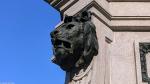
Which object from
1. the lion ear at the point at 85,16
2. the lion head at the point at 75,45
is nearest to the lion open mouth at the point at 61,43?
the lion head at the point at 75,45

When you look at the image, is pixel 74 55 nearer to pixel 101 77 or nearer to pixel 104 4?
pixel 101 77

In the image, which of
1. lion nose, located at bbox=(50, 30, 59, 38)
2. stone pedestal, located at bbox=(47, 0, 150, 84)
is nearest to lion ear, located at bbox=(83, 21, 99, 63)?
stone pedestal, located at bbox=(47, 0, 150, 84)

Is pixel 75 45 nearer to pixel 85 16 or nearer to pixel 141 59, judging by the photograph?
pixel 85 16

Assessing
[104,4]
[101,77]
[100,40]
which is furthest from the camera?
[104,4]

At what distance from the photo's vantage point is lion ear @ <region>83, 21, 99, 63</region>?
908 cm

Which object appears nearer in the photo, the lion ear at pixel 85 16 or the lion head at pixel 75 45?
the lion head at pixel 75 45

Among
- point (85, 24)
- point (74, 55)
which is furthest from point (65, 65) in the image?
point (85, 24)

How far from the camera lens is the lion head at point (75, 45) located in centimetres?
909

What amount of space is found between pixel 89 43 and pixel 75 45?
282 mm

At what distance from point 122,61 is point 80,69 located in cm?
91

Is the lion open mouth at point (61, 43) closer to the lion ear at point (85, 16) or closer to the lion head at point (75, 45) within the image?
the lion head at point (75, 45)

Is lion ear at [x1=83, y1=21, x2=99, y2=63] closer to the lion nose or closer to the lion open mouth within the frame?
the lion open mouth

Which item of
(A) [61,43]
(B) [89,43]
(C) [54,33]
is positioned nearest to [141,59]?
(B) [89,43]

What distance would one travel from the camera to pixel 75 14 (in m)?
10.2
